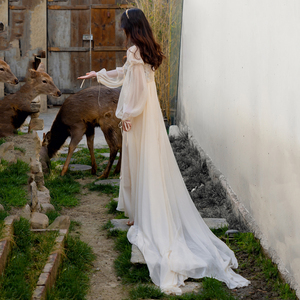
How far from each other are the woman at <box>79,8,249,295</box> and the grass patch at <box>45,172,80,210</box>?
1343 mm

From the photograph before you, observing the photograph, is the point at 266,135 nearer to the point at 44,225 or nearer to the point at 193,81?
the point at 44,225

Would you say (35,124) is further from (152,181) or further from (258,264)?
(258,264)

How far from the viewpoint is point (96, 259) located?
341 centimetres

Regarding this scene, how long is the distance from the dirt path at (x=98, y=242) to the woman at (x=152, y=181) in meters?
0.28

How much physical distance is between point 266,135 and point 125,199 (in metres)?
1.46

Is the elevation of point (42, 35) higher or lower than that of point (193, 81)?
higher

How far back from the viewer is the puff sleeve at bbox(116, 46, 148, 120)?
3418 millimetres

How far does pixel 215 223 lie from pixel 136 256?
1.13 meters

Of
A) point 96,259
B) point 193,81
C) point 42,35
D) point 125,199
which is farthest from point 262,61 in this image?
point 42,35

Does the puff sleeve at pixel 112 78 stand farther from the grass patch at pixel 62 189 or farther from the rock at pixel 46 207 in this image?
the grass patch at pixel 62 189

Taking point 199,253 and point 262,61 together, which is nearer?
point 199,253

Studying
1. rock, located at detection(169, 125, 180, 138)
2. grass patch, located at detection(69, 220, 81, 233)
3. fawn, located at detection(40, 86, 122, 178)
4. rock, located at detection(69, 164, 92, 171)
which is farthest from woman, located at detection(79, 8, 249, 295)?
rock, located at detection(169, 125, 180, 138)

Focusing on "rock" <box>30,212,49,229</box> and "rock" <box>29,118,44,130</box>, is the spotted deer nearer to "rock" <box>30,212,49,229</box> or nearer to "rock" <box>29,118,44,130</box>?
"rock" <box>29,118,44,130</box>

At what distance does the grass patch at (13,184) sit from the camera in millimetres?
3496
